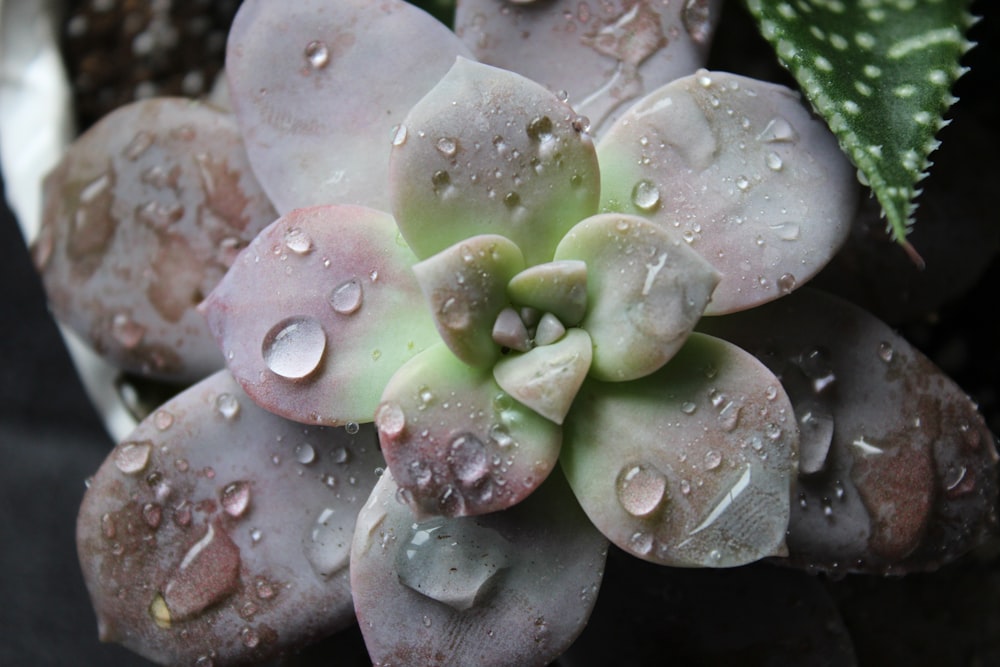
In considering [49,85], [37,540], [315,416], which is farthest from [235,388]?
[37,540]

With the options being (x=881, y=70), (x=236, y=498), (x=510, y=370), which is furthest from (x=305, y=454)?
(x=881, y=70)

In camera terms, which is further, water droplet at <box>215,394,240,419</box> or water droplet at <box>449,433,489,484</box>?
water droplet at <box>215,394,240,419</box>

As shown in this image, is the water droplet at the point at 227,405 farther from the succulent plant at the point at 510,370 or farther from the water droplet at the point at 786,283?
the water droplet at the point at 786,283

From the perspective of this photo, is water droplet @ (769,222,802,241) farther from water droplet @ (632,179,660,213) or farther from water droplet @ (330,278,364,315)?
water droplet @ (330,278,364,315)

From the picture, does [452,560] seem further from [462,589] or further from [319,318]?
[319,318]

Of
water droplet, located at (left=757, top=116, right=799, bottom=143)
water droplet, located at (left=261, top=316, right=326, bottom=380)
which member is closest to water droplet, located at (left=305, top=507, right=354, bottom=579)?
water droplet, located at (left=261, top=316, right=326, bottom=380)

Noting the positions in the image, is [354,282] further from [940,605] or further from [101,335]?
[940,605]

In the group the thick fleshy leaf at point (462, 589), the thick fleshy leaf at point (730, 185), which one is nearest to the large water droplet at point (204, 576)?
the thick fleshy leaf at point (462, 589)
